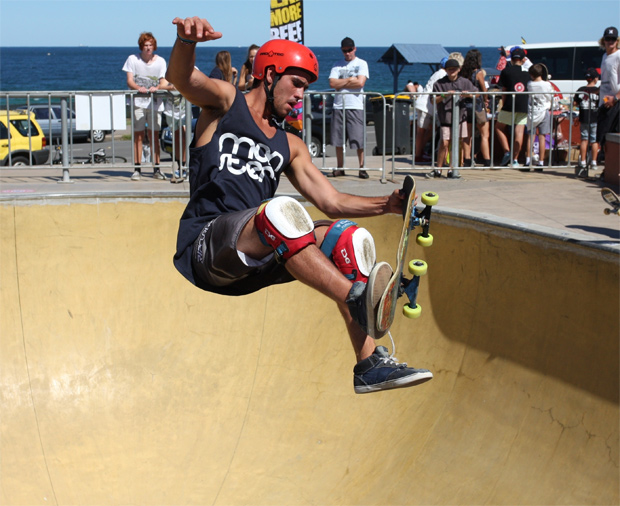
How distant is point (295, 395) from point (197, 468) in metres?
0.89

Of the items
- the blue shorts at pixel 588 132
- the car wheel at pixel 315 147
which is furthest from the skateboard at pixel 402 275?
the car wheel at pixel 315 147

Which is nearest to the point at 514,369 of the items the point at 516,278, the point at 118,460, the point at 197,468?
the point at 516,278

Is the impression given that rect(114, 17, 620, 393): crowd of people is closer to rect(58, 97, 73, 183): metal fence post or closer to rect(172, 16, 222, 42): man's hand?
rect(172, 16, 222, 42): man's hand

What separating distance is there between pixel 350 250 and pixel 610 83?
7345mm

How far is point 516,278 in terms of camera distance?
5219 millimetres

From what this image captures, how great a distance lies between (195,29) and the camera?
350 centimetres

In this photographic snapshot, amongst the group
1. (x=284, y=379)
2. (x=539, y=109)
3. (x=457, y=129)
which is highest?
(x=539, y=109)

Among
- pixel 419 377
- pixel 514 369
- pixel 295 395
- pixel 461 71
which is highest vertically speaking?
pixel 461 71

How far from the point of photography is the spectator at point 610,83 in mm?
9695

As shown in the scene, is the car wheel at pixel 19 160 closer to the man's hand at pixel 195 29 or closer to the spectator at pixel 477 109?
the spectator at pixel 477 109

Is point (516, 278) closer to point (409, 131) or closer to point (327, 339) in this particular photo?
point (327, 339)

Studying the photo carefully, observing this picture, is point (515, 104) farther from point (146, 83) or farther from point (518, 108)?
point (146, 83)

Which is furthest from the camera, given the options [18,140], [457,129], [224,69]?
[18,140]

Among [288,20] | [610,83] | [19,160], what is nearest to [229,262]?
[288,20]
